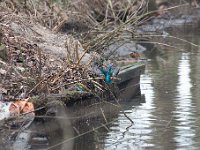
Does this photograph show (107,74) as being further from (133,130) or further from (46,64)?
(133,130)

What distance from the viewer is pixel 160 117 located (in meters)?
9.50

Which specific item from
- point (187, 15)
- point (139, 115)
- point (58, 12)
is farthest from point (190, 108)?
A: point (187, 15)

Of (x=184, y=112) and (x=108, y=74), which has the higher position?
(x=108, y=74)

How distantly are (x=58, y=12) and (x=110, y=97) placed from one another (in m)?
6.89

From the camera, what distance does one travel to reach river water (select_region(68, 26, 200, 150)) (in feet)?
26.0

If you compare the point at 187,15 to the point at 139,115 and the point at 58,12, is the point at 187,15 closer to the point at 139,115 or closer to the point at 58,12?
the point at 58,12

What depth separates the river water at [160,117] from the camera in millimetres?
7910

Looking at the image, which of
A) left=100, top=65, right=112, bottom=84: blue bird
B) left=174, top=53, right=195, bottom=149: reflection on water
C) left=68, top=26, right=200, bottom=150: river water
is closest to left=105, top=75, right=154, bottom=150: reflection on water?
left=68, top=26, right=200, bottom=150: river water

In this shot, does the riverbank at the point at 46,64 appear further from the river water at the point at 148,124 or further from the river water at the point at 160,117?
the river water at the point at 160,117

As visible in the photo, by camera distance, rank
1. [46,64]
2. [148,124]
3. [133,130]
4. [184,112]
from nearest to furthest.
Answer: [133,130], [148,124], [184,112], [46,64]

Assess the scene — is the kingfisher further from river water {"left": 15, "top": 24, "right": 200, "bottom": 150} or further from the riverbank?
river water {"left": 15, "top": 24, "right": 200, "bottom": 150}

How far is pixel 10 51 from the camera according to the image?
10.6m

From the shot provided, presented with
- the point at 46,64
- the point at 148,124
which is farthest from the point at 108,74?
the point at 148,124

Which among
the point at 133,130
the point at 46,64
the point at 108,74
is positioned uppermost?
the point at 46,64
